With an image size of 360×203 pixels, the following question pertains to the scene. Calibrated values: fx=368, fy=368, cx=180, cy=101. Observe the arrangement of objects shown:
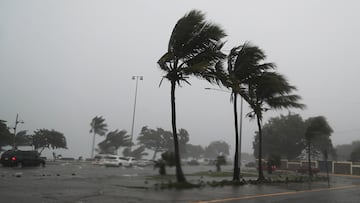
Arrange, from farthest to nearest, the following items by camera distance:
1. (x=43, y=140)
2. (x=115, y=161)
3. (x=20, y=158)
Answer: (x=43, y=140)
(x=115, y=161)
(x=20, y=158)

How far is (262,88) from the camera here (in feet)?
74.3

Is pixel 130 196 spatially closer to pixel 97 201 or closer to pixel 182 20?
pixel 97 201

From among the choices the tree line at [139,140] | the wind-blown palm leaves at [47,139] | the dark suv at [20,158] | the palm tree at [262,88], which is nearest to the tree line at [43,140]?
the wind-blown palm leaves at [47,139]

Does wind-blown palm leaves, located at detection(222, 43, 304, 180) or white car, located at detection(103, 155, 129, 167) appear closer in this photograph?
wind-blown palm leaves, located at detection(222, 43, 304, 180)

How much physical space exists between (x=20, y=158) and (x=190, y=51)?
66.9 ft

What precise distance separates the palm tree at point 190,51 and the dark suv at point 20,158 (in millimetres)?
18738

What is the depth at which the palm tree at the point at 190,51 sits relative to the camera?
54.0ft

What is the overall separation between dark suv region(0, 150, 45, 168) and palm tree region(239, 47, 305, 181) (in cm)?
1903

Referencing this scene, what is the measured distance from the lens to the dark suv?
2980 centimetres

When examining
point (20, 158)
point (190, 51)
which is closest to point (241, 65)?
point (190, 51)

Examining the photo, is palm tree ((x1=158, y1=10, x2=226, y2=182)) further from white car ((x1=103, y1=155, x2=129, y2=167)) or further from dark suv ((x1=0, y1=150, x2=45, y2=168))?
white car ((x1=103, y1=155, x2=129, y2=167))

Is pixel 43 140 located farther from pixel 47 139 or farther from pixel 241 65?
pixel 241 65

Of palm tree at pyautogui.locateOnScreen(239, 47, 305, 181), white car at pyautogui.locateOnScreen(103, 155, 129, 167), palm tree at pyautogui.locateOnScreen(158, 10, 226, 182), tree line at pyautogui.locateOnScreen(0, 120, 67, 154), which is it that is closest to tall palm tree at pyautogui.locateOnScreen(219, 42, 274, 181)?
palm tree at pyautogui.locateOnScreen(239, 47, 305, 181)

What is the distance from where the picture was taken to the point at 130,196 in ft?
38.3
